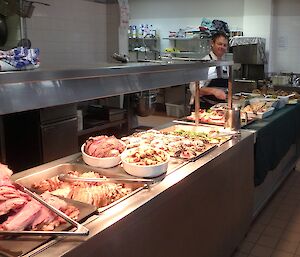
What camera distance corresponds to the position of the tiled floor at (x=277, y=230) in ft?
9.21

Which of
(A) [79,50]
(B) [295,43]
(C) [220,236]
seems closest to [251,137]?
(C) [220,236]

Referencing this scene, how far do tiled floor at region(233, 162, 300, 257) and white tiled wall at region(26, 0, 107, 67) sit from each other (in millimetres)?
3023

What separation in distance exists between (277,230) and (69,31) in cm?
361

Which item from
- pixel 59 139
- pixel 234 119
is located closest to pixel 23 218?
pixel 234 119

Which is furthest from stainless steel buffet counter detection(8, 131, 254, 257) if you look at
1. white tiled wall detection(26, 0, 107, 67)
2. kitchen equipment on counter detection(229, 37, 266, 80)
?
kitchen equipment on counter detection(229, 37, 266, 80)

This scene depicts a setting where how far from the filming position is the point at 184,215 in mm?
1901

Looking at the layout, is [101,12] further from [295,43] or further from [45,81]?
[45,81]

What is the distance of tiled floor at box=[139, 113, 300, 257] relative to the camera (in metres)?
2.81

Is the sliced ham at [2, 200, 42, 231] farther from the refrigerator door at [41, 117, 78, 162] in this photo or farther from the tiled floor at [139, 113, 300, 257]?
the refrigerator door at [41, 117, 78, 162]

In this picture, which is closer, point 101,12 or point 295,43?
point 101,12

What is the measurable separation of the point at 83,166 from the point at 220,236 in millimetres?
1051

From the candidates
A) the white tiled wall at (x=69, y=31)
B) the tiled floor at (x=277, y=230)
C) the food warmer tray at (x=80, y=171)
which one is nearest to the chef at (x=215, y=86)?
the tiled floor at (x=277, y=230)

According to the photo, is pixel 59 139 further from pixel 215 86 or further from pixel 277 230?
pixel 277 230

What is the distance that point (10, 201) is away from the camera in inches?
52.5
